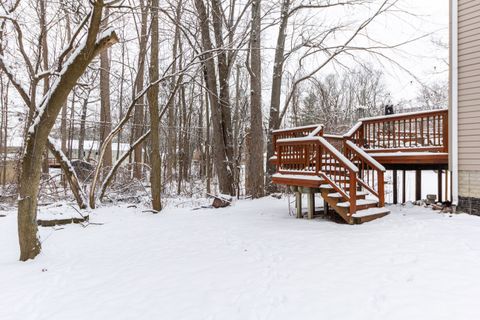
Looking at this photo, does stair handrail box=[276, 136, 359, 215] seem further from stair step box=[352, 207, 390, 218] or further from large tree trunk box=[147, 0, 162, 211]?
large tree trunk box=[147, 0, 162, 211]

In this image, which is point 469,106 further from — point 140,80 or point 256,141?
point 140,80

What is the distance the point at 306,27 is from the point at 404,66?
356cm

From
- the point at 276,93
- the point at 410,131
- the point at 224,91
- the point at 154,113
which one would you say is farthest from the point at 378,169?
the point at 276,93

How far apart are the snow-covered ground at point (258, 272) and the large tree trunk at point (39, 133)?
51 centimetres

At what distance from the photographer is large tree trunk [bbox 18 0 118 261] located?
4691 mm

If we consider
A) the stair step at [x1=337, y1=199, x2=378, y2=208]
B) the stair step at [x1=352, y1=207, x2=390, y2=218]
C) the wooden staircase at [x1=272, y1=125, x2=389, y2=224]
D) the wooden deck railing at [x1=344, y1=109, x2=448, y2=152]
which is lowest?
the stair step at [x1=352, y1=207, x2=390, y2=218]

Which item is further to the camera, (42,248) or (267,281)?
(42,248)

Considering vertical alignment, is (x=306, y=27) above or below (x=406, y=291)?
above

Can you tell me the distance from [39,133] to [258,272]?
3659mm

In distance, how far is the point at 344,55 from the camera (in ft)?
38.4

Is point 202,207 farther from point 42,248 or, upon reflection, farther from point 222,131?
point 42,248

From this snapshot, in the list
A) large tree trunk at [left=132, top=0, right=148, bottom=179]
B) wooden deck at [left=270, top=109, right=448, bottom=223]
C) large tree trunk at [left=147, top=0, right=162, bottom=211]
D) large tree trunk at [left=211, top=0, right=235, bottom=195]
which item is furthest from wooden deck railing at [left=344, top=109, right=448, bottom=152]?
large tree trunk at [left=132, top=0, right=148, bottom=179]

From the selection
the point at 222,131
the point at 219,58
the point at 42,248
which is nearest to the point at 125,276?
the point at 42,248

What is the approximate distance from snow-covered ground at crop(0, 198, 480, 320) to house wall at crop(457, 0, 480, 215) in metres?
0.55
